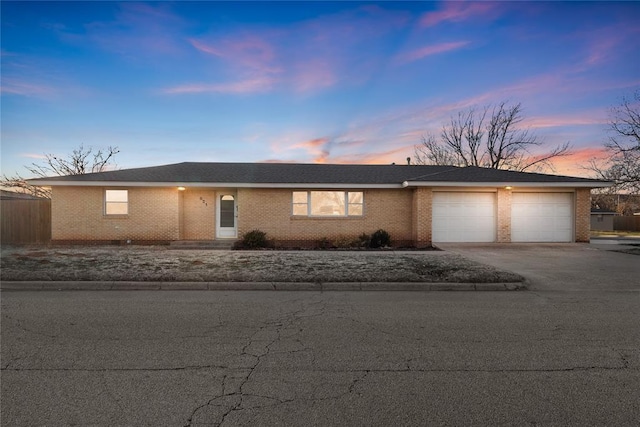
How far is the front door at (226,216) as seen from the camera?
691 inches

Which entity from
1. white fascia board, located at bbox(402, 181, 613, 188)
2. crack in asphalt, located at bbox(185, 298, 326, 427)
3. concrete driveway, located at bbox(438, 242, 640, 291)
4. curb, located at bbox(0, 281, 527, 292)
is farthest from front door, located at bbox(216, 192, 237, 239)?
crack in asphalt, located at bbox(185, 298, 326, 427)

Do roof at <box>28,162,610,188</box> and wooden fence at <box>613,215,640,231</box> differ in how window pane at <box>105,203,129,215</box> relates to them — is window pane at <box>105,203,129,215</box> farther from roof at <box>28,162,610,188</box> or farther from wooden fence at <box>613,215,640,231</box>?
wooden fence at <box>613,215,640,231</box>

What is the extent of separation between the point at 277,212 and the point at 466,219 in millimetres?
9037

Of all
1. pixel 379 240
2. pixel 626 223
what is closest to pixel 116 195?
pixel 379 240

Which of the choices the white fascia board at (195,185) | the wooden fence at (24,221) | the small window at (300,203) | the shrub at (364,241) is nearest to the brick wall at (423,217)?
the white fascia board at (195,185)

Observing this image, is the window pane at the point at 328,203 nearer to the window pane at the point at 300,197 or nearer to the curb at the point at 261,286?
the window pane at the point at 300,197

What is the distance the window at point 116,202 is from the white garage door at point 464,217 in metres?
14.5

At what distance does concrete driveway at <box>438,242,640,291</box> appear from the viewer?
8883 mm

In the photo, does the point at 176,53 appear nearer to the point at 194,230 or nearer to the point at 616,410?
the point at 194,230

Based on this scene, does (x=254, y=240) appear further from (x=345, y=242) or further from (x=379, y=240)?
(x=379, y=240)

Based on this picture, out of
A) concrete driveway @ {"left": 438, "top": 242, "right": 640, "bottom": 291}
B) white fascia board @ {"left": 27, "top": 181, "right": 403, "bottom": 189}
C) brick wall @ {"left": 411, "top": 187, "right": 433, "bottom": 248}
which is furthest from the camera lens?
brick wall @ {"left": 411, "top": 187, "right": 433, "bottom": 248}

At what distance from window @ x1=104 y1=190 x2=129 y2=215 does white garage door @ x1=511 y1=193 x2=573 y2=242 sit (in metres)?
18.4

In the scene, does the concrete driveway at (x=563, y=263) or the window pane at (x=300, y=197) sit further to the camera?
the window pane at (x=300, y=197)

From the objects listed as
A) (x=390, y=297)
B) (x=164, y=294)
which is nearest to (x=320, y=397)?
(x=390, y=297)
